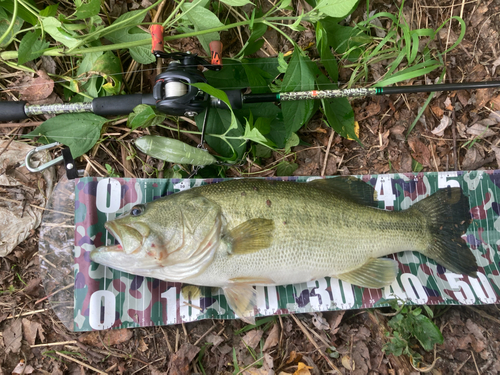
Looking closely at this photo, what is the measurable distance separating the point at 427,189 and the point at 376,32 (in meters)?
1.47

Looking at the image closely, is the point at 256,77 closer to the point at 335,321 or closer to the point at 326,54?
the point at 326,54

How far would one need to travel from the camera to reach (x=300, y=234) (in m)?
2.16

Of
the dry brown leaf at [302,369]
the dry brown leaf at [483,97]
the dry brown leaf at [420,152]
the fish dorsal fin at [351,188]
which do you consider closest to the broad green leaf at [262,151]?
the fish dorsal fin at [351,188]

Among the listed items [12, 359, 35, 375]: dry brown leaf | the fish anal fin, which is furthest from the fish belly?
[12, 359, 35, 375]: dry brown leaf

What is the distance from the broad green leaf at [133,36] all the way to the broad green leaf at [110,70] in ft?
0.46

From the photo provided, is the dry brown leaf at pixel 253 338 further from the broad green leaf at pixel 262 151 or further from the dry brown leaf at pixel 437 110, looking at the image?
the dry brown leaf at pixel 437 110

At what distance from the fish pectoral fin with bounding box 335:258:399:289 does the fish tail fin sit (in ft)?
1.17

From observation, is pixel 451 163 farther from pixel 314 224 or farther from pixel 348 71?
pixel 314 224

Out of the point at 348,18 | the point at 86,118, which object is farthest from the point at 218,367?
the point at 348,18

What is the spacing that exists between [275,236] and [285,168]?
715 millimetres

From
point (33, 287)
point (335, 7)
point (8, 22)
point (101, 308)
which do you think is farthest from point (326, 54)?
point (33, 287)

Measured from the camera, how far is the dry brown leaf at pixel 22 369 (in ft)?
7.61

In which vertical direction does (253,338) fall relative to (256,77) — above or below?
below

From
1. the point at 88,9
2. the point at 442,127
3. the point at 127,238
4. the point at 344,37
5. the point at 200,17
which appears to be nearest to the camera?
the point at 127,238
